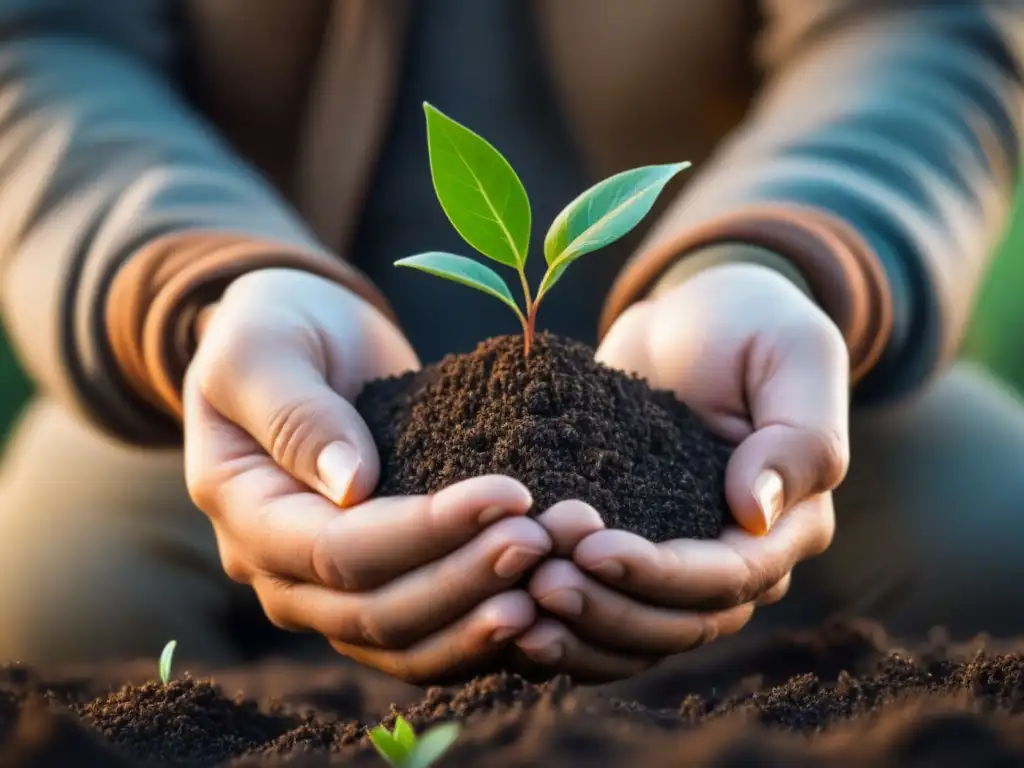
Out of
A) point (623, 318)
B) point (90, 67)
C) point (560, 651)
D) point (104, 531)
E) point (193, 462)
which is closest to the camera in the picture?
point (560, 651)

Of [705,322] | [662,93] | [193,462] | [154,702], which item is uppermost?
[662,93]

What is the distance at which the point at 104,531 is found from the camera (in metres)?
1.21

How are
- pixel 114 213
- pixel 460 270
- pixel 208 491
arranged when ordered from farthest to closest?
pixel 114 213 → pixel 208 491 → pixel 460 270

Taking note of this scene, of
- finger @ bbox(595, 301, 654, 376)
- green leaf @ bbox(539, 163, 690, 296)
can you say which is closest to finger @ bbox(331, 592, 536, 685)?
green leaf @ bbox(539, 163, 690, 296)

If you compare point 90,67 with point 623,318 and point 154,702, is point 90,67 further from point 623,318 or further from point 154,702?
point 154,702

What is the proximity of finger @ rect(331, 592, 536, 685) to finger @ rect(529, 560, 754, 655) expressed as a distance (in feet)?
0.05

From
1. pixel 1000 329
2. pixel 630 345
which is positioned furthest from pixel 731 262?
pixel 1000 329

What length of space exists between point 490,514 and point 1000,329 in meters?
1.79

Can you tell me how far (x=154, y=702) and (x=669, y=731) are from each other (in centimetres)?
34

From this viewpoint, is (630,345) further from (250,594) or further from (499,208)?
(250,594)

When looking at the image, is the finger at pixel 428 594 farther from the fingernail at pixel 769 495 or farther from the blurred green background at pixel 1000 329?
the blurred green background at pixel 1000 329

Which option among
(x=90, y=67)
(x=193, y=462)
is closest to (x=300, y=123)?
(x=90, y=67)

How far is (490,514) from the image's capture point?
1.93ft

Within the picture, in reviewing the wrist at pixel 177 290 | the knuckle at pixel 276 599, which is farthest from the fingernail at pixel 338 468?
the wrist at pixel 177 290
